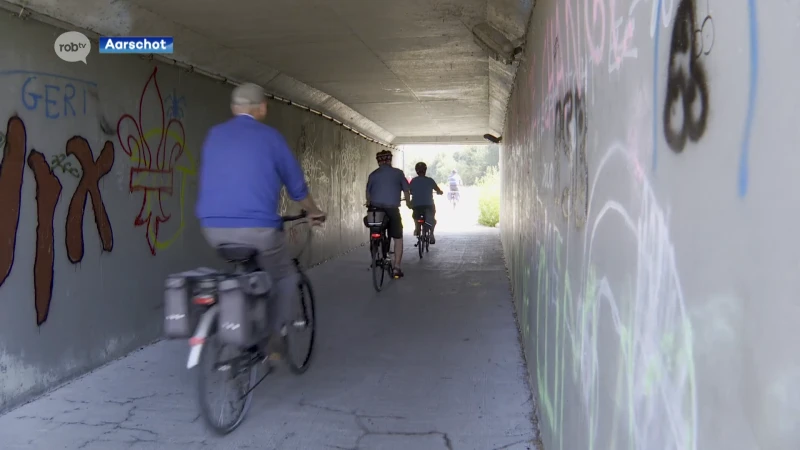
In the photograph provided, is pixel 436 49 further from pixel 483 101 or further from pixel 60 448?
pixel 60 448

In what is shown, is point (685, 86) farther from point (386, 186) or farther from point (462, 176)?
point (462, 176)

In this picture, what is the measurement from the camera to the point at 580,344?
7.42 ft

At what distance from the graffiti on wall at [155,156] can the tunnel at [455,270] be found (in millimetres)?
26

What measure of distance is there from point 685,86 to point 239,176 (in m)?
2.90

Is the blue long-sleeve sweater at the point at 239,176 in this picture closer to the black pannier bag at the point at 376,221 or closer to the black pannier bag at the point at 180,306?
the black pannier bag at the point at 180,306

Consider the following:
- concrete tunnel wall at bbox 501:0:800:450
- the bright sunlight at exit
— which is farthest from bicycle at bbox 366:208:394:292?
the bright sunlight at exit

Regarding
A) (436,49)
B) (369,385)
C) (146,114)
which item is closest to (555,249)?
(369,385)

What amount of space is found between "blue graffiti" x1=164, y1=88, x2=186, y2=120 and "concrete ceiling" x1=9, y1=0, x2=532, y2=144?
383 mm

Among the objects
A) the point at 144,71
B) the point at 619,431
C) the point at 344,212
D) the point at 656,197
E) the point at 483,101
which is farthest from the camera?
the point at 344,212

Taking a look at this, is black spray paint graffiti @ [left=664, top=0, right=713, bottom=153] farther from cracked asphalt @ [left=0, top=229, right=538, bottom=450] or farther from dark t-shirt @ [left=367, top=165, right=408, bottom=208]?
dark t-shirt @ [left=367, top=165, right=408, bottom=208]

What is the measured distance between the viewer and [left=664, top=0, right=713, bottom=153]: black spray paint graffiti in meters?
1.10

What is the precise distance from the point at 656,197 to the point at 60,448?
342 cm

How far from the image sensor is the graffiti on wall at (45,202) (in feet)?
12.8

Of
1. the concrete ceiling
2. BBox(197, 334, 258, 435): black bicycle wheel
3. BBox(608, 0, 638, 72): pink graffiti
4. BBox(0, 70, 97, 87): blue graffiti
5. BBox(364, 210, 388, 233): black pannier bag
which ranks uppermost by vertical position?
the concrete ceiling
